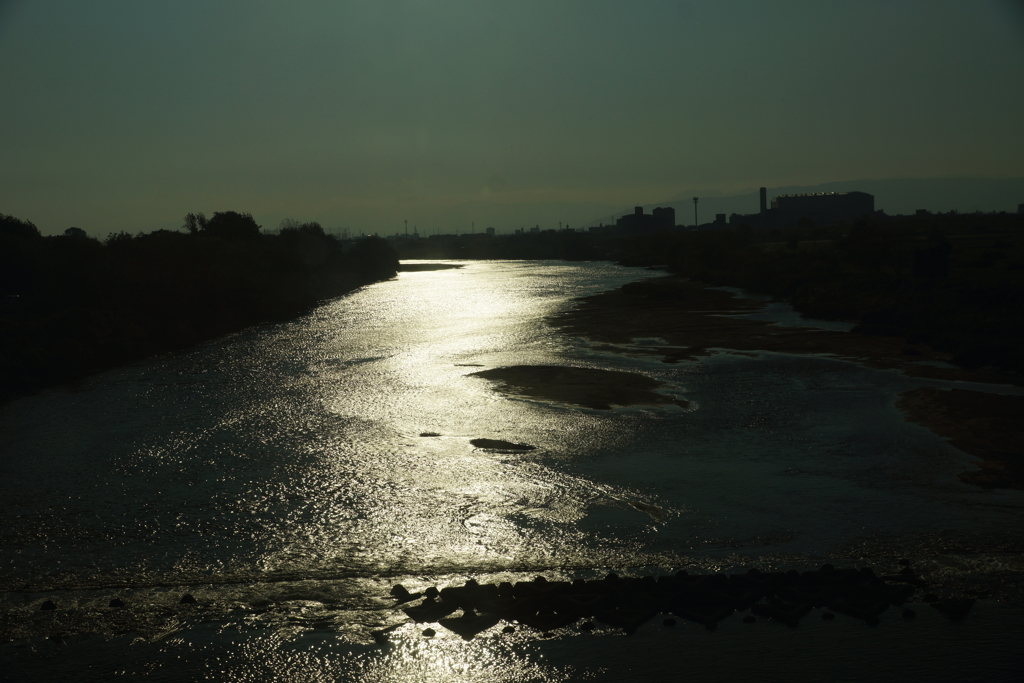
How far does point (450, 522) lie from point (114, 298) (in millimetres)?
42817

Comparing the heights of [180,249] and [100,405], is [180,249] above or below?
above

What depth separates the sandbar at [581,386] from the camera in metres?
30.5

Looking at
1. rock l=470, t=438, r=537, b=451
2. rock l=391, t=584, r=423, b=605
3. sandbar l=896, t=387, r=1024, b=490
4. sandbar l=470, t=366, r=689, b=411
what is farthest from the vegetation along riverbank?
sandbar l=896, t=387, r=1024, b=490

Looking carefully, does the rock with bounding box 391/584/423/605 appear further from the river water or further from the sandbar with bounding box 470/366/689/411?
the sandbar with bounding box 470/366/689/411

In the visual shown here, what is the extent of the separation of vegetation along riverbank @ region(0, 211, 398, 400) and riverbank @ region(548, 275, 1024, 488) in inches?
1118

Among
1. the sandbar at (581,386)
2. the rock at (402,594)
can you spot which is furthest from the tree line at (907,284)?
the rock at (402,594)

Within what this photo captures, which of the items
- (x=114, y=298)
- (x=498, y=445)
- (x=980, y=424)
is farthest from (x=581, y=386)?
(x=114, y=298)

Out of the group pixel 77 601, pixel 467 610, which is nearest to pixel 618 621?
pixel 467 610

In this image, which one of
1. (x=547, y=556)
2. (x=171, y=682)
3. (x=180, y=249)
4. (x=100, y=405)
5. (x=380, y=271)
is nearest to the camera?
(x=171, y=682)

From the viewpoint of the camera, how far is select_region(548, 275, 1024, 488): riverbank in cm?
2364

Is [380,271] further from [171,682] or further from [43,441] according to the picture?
[171,682]

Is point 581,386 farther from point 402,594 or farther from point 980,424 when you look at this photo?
point 402,594

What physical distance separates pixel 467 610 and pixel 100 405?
2624 centimetres

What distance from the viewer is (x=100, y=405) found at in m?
32.9
